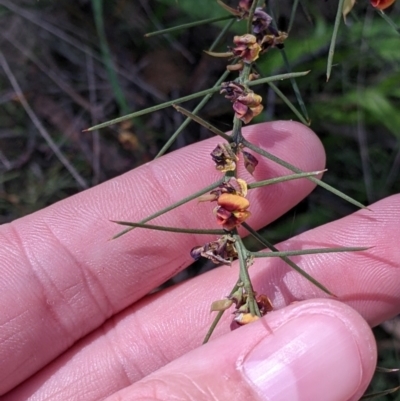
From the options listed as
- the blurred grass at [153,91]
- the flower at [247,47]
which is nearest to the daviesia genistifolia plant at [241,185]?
the flower at [247,47]

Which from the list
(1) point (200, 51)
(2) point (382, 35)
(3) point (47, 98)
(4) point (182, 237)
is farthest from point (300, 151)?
(3) point (47, 98)

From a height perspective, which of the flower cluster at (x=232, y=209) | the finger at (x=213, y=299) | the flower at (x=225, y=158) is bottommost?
the finger at (x=213, y=299)

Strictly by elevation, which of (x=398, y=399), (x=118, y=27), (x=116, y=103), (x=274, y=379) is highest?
(x=118, y=27)

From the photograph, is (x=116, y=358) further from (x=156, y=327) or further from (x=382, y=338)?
(x=382, y=338)

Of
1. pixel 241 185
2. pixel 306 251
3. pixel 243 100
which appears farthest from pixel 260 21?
pixel 306 251

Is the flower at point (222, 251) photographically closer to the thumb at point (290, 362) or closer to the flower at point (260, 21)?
the thumb at point (290, 362)

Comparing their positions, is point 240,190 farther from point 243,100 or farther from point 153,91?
point 153,91
